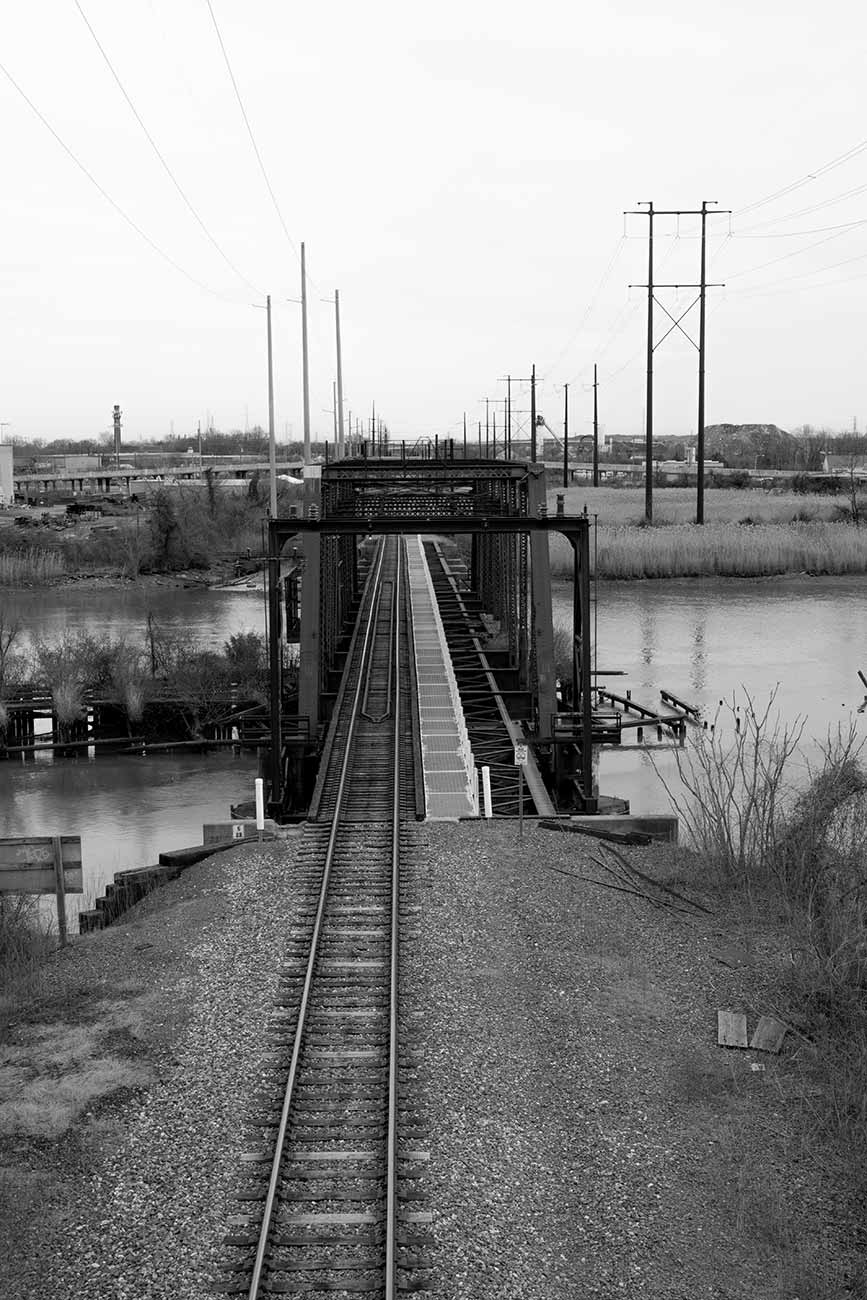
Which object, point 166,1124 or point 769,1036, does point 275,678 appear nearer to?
point 769,1036

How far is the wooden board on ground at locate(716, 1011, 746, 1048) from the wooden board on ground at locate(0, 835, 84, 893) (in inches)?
310

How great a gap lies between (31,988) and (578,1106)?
211 inches

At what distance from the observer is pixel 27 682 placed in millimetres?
39438

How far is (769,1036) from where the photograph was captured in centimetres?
1077

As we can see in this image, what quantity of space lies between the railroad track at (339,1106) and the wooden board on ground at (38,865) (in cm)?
272

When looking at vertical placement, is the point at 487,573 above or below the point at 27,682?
above

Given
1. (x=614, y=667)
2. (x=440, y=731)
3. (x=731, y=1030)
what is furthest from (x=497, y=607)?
(x=731, y=1030)

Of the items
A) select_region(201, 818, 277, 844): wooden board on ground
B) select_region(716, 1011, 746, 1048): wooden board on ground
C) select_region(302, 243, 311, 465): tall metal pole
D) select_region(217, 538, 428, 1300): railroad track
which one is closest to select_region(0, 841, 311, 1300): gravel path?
select_region(217, 538, 428, 1300): railroad track

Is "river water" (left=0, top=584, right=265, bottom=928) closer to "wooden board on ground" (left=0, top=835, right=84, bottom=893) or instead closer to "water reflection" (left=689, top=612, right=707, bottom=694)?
"wooden board on ground" (left=0, top=835, right=84, bottom=893)

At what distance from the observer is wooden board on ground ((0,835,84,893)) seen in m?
15.6

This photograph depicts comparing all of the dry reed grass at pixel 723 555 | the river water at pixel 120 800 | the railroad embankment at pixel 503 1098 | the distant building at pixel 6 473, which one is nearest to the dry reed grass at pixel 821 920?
the railroad embankment at pixel 503 1098

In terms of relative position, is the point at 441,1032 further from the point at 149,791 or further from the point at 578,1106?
the point at 149,791

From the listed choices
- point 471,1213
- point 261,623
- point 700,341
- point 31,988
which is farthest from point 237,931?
point 700,341

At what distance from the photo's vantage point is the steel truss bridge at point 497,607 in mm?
21203
